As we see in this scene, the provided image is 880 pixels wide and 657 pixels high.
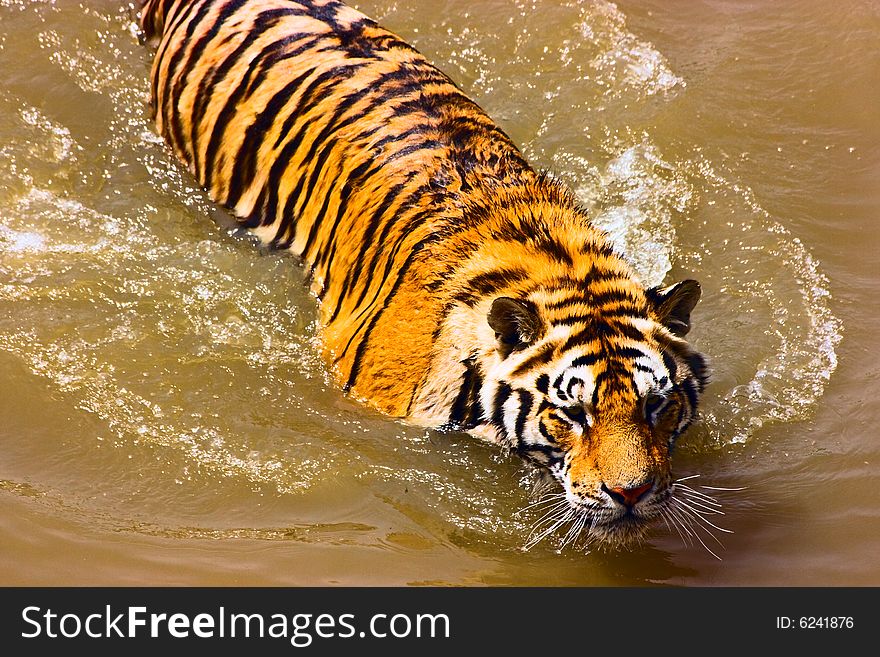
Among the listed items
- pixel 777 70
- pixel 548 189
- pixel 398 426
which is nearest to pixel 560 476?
pixel 398 426

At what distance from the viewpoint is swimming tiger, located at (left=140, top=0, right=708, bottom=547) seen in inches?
90.3

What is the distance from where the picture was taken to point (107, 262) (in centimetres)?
336

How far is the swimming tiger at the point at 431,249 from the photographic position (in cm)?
229

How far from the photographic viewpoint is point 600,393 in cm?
225

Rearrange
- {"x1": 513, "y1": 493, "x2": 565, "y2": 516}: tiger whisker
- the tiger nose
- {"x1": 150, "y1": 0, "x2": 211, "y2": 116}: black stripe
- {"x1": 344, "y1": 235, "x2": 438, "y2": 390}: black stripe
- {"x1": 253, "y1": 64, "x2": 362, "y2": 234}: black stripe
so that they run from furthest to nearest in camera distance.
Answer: {"x1": 150, "y1": 0, "x2": 211, "y2": 116}: black stripe → {"x1": 253, "y1": 64, "x2": 362, "y2": 234}: black stripe → {"x1": 344, "y1": 235, "x2": 438, "y2": 390}: black stripe → {"x1": 513, "y1": 493, "x2": 565, "y2": 516}: tiger whisker → the tiger nose

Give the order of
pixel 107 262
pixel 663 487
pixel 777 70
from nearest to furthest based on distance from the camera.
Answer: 1. pixel 663 487
2. pixel 107 262
3. pixel 777 70

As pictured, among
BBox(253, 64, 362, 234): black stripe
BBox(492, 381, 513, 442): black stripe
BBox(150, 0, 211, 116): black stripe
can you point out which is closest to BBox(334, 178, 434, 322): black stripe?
BBox(253, 64, 362, 234): black stripe

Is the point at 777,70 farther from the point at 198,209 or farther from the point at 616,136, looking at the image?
the point at 198,209

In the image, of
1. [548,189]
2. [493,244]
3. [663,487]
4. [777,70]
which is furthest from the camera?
[777,70]

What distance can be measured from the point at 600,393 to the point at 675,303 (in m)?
0.33

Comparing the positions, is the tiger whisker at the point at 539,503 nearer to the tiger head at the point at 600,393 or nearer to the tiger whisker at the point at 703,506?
the tiger head at the point at 600,393

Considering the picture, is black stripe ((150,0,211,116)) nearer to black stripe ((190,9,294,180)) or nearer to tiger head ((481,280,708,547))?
black stripe ((190,9,294,180))

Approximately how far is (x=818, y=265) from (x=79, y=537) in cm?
254

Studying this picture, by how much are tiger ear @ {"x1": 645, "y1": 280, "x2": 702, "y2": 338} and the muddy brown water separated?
50cm
